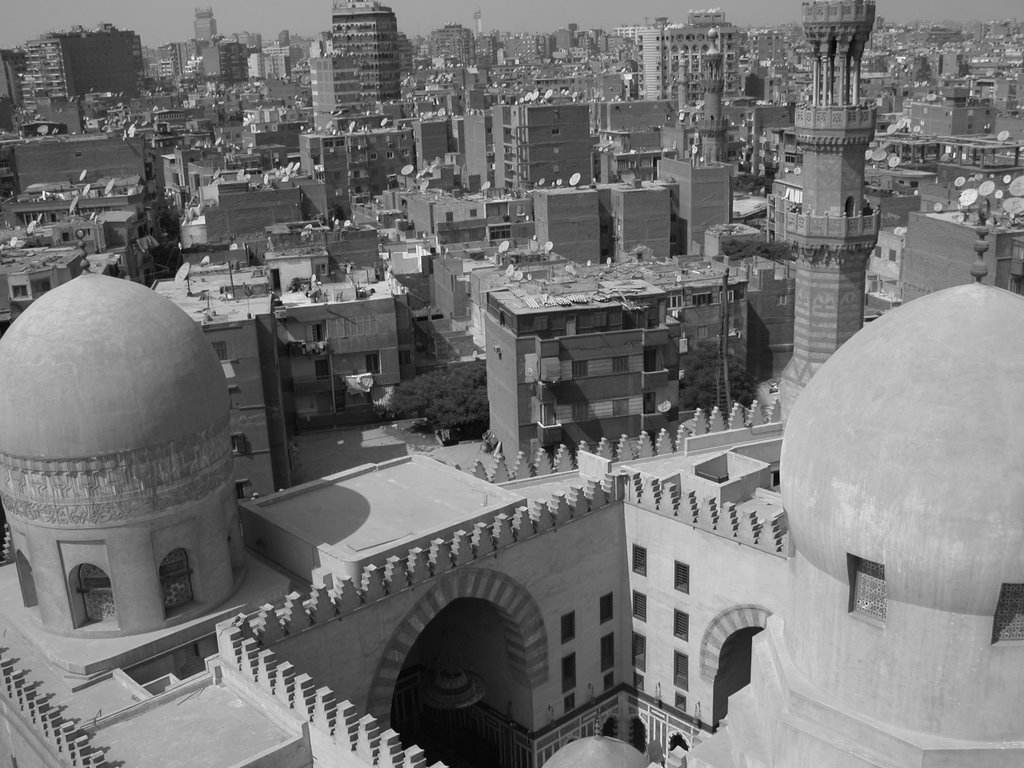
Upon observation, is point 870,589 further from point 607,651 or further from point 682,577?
point 607,651

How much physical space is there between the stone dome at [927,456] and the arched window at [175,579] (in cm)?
1212

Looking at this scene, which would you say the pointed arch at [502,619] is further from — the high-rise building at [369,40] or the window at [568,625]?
the high-rise building at [369,40]

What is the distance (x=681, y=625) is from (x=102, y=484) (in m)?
12.5

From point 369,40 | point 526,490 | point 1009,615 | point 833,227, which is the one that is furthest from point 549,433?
point 369,40

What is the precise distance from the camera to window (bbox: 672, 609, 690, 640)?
2352 centimetres

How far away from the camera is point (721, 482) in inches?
958

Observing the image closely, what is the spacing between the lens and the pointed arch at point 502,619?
66.7 feet

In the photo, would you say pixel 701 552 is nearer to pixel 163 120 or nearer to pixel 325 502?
pixel 325 502

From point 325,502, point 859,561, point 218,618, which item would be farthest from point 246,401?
point 859,561

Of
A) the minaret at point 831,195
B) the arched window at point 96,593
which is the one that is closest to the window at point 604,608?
the minaret at point 831,195

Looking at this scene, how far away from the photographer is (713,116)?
80625 mm

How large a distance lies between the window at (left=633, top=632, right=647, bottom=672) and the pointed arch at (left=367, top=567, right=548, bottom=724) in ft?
8.12

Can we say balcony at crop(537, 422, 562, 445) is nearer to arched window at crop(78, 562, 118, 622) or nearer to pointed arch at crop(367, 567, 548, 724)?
pointed arch at crop(367, 567, 548, 724)

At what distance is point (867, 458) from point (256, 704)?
440 inches
